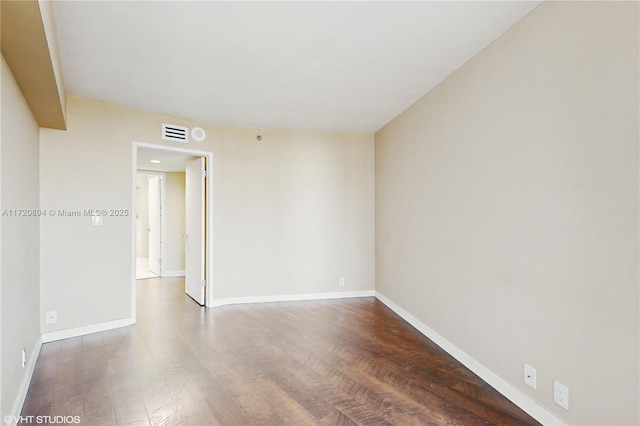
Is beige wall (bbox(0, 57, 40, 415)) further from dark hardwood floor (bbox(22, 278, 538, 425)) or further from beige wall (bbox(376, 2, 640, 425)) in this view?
beige wall (bbox(376, 2, 640, 425))

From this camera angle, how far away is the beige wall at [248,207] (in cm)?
345

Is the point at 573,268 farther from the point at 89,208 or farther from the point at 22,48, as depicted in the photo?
the point at 89,208

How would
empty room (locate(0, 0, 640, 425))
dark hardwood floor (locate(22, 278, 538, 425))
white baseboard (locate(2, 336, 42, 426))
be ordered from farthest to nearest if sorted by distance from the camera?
dark hardwood floor (locate(22, 278, 538, 425)) → white baseboard (locate(2, 336, 42, 426)) → empty room (locate(0, 0, 640, 425))

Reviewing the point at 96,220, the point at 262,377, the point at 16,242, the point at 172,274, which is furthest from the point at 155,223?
the point at 262,377

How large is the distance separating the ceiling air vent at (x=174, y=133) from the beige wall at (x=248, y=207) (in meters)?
0.08

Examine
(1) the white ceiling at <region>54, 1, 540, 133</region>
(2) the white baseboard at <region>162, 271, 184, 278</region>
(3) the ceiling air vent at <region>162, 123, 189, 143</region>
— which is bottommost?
(2) the white baseboard at <region>162, 271, 184, 278</region>

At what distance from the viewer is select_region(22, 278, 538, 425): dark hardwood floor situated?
205 centimetres

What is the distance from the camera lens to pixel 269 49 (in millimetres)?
2469

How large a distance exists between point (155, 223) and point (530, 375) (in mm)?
7211

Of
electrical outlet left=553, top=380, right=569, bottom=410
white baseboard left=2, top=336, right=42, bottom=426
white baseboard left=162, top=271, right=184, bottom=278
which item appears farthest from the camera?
white baseboard left=162, top=271, right=184, bottom=278

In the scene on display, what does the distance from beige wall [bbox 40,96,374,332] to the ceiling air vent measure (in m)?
0.08

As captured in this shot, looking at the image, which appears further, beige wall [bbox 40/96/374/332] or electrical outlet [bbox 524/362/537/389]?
beige wall [bbox 40/96/374/332]

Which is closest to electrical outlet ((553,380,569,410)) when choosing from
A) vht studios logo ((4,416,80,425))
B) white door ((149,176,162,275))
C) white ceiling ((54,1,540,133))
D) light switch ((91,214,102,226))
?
white ceiling ((54,1,540,133))

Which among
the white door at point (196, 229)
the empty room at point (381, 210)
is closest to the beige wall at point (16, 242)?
the empty room at point (381, 210)
